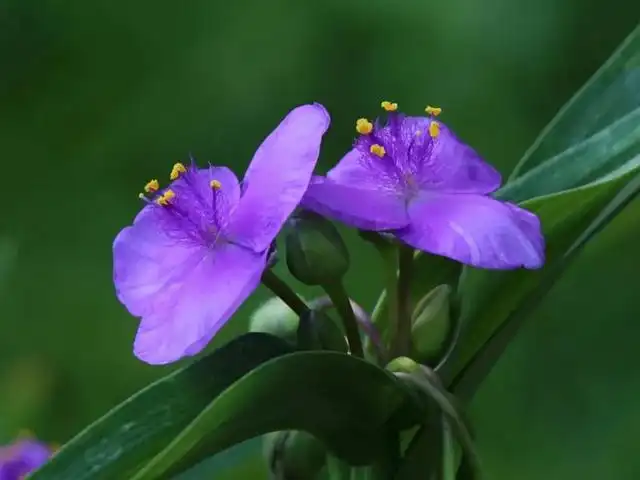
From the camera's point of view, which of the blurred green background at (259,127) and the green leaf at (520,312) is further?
the blurred green background at (259,127)

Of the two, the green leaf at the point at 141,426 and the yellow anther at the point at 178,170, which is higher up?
the yellow anther at the point at 178,170

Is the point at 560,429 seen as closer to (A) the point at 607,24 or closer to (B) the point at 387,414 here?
(A) the point at 607,24

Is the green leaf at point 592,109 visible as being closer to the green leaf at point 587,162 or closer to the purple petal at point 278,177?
the green leaf at point 587,162

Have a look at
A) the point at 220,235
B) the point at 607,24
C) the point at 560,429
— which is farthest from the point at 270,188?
the point at 607,24

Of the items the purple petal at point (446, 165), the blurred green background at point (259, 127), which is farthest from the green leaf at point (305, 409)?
the blurred green background at point (259, 127)

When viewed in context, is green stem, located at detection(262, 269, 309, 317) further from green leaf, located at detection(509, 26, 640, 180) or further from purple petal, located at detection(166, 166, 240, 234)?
green leaf, located at detection(509, 26, 640, 180)
